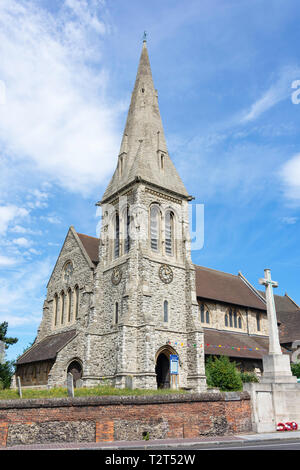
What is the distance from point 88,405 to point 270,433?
7.02 m

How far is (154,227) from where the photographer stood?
98.1ft

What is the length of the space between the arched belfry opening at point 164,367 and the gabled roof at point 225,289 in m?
6.20

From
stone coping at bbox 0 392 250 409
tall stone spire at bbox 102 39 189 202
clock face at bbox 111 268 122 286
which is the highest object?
tall stone spire at bbox 102 39 189 202

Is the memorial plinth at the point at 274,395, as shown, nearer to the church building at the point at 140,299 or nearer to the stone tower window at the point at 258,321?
the church building at the point at 140,299

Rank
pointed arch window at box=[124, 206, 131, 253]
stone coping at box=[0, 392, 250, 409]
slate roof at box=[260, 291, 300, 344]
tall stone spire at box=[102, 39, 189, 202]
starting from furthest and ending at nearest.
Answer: slate roof at box=[260, 291, 300, 344] < tall stone spire at box=[102, 39, 189, 202] < pointed arch window at box=[124, 206, 131, 253] < stone coping at box=[0, 392, 250, 409]

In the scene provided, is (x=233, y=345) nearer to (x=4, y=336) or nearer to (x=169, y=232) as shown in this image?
(x=169, y=232)

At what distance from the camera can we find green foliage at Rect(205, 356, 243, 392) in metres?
23.9

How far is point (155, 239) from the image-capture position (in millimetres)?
29609

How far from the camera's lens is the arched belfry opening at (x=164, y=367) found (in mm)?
→ 26961

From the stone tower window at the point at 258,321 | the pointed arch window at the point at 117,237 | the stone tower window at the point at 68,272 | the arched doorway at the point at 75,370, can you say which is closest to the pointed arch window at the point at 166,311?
the pointed arch window at the point at 117,237

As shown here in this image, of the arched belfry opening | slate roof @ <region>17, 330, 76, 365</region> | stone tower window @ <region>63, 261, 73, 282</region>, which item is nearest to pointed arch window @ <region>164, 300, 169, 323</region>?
the arched belfry opening

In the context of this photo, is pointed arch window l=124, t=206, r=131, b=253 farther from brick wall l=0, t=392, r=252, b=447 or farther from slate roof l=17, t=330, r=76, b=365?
brick wall l=0, t=392, r=252, b=447

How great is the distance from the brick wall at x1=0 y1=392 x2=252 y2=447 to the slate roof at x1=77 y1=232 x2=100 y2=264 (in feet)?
61.3
